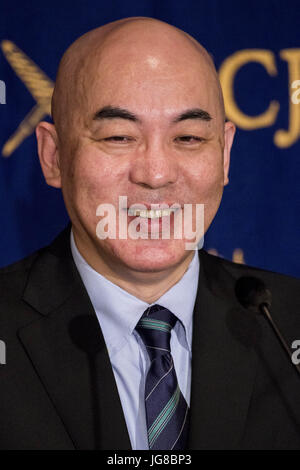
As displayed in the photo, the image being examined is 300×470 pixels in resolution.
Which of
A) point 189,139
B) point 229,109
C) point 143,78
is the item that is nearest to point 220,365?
point 189,139

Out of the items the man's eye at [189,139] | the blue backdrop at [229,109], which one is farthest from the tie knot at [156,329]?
the blue backdrop at [229,109]

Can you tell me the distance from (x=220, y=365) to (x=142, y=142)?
51 centimetres

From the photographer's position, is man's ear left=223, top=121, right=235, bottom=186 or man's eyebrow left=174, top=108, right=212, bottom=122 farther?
man's ear left=223, top=121, right=235, bottom=186

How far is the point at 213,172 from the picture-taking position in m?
1.40

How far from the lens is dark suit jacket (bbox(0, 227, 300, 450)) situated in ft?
4.06

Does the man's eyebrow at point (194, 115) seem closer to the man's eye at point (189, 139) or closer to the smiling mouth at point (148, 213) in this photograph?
the man's eye at point (189, 139)

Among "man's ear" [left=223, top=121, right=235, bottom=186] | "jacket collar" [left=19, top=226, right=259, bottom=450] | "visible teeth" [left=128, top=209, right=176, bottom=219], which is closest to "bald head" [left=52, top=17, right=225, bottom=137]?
"man's ear" [left=223, top=121, right=235, bottom=186]

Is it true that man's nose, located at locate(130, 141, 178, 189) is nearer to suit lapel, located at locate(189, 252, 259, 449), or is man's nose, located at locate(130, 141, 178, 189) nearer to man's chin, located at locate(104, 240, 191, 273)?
man's chin, located at locate(104, 240, 191, 273)

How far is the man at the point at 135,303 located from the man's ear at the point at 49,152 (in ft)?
0.06

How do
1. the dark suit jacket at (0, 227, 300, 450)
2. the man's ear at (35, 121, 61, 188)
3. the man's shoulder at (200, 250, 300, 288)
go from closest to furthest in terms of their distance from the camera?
the dark suit jacket at (0, 227, 300, 450) < the man's ear at (35, 121, 61, 188) < the man's shoulder at (200, 250, 300, 288)

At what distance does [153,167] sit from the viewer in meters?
1.28

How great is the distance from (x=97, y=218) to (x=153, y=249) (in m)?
0.14

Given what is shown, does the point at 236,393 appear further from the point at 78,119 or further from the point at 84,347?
the point at 78,119

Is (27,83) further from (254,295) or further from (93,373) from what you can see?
(254,295)
